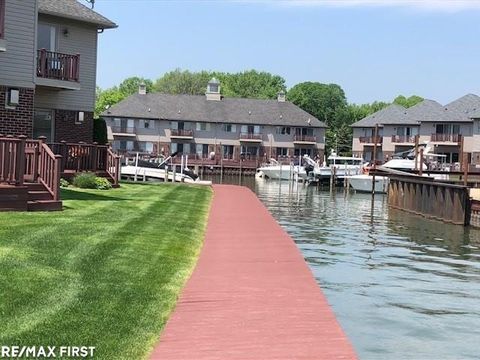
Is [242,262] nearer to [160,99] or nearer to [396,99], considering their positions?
[160,99]

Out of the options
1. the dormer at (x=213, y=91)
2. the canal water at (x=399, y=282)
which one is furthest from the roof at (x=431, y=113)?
the canal water at (x=399, y=282)

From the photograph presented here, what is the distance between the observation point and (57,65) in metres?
30.9

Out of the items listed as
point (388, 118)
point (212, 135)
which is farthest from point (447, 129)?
point (212, 135)

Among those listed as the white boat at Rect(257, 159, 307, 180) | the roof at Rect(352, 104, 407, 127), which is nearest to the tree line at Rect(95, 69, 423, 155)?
the roof at Rect(352, 104, 407, 127)

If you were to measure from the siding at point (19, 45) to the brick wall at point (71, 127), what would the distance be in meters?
8.50

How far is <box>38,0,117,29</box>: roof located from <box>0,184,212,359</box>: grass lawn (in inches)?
596

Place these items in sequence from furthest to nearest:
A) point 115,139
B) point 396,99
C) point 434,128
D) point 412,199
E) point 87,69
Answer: point 396,99 < point 115,139 < point 434,128 < point 412,199 < point 87,69

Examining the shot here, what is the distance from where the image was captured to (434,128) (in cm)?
9175

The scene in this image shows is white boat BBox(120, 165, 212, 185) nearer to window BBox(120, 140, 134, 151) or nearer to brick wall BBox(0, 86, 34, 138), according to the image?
brick wall BBox(0, 86, 34, 138)

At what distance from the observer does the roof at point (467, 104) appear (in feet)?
285

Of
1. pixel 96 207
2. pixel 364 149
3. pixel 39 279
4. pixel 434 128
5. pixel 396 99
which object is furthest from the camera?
pixel 396 99

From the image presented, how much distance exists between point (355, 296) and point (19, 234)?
6.22 m

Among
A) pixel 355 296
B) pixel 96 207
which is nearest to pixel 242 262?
pixel 355 296

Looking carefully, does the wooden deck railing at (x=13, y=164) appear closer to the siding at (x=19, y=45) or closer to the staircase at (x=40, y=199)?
the staircase at (x=40, y=199)
